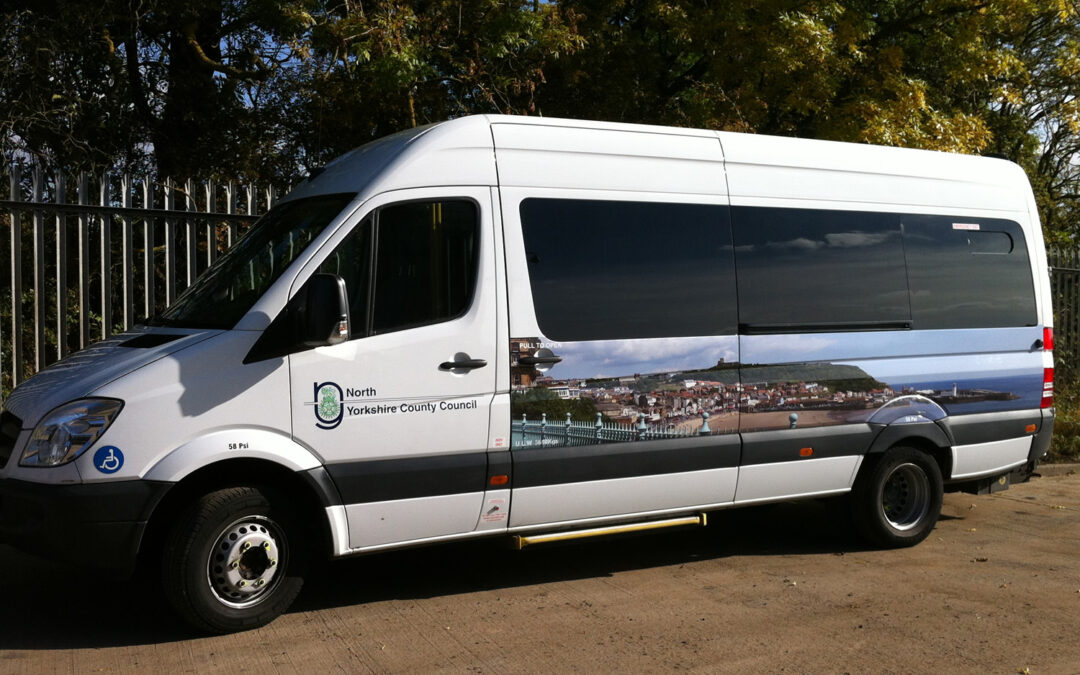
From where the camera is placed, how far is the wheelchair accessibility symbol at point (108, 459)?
4883mm

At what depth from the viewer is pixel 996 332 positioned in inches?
301

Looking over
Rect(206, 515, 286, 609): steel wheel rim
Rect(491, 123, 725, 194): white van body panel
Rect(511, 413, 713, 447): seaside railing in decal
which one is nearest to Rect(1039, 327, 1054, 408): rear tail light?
Rect(491, 123, 725, 194): white van body panel

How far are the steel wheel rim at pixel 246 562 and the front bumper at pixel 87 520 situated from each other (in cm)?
36

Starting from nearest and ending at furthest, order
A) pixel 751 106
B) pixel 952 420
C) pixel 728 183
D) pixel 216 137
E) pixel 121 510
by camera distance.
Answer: pixel 121 510 < pixel 728 183 < pixel 952 420 < pixel 751 106 < pixel 216 137

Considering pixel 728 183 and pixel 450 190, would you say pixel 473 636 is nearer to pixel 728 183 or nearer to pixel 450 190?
pixel 450 190

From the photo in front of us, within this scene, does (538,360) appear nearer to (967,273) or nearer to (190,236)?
(967,273)

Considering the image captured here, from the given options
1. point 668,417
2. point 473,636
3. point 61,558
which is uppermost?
point 668,417

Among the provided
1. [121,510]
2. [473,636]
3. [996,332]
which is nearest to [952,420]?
[996,332]

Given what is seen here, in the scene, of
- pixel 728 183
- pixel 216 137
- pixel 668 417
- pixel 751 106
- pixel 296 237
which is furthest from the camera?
pixel 216 137

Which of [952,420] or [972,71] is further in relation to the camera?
[972,71]

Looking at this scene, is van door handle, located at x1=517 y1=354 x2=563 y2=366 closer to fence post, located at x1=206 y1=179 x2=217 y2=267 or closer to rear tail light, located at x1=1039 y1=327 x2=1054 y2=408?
fence post, located at x1=206 y1=179 x2=217 y2=267

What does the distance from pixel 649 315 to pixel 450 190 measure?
1.35m

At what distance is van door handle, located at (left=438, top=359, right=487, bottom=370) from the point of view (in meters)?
5.61

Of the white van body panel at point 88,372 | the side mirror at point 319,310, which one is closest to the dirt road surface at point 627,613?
the white van body panel at point 88,372
